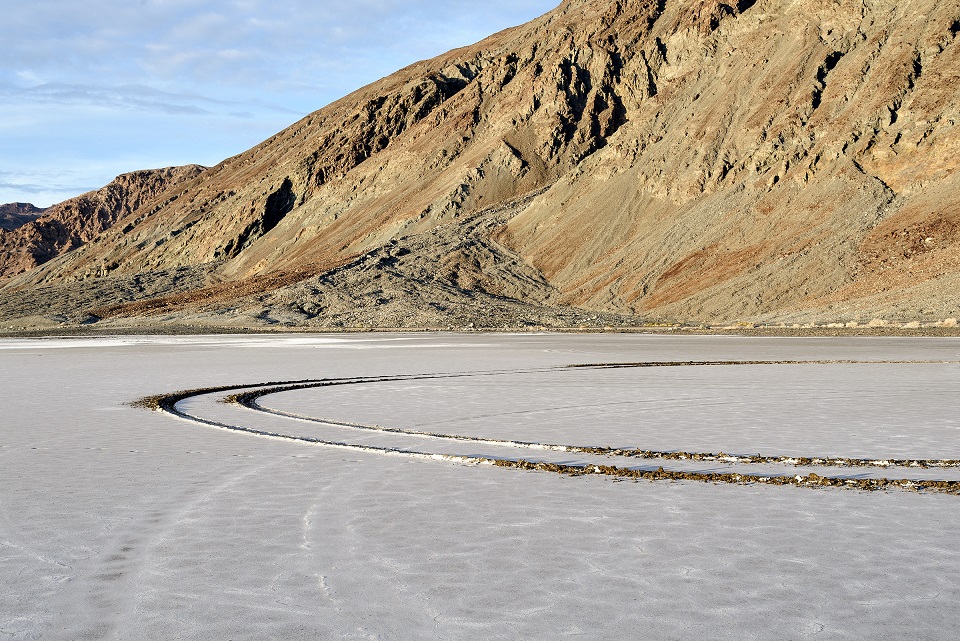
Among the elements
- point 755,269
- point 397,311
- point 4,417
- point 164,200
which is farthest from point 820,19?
point 164,200

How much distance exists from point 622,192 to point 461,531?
67.3 metres

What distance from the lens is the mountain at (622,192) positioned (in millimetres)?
55625

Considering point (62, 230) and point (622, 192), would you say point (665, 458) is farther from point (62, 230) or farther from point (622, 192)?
point (62, 230)

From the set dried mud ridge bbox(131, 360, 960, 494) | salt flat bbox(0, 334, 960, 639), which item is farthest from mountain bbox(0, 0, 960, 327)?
dried mud ridge bbox(131, 360, 960, 494)

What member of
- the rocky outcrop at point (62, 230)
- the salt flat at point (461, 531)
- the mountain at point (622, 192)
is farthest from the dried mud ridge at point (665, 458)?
the rocky outcrop at point (62, 230)

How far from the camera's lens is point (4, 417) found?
13500 mm

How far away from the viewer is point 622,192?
7162cm

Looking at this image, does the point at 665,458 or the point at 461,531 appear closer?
the point at 461,531

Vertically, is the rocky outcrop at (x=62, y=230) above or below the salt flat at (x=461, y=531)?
above

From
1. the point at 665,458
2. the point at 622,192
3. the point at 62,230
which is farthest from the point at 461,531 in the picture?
the point at 62,230

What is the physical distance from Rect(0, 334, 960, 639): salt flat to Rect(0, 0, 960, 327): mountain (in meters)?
39.5

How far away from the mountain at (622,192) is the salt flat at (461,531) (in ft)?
130

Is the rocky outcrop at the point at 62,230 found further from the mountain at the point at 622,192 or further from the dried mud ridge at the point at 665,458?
the dried mud ridge at the point at 665,458

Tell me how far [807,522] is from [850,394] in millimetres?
9967
